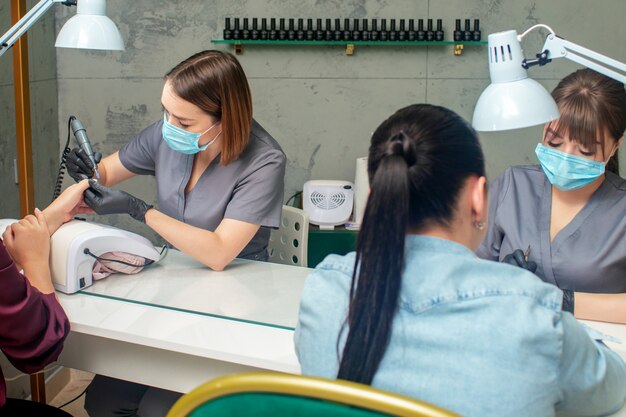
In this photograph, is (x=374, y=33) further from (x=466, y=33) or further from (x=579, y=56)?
(x=579, y=56)

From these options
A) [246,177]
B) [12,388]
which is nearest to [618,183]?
[246,177]

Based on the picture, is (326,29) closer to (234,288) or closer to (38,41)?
(38,41)

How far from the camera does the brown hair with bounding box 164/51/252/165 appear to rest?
2143 millimetres

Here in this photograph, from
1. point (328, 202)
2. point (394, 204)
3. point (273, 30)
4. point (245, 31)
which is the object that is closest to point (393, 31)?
point (273, 30)

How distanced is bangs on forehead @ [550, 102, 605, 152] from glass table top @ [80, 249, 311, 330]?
82 cm

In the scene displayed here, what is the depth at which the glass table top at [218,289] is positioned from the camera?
1.78 metres

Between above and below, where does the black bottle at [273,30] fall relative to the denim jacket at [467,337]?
above

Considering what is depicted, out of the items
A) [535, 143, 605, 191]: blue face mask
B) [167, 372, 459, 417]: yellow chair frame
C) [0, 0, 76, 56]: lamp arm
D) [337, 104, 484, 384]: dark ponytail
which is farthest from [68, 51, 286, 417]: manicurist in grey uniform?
[167, 372, 459, 417]: yellow chair frame

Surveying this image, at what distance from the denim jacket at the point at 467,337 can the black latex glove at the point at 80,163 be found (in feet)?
3.95

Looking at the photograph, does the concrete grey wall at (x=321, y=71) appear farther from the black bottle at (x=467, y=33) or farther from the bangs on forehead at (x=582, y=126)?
the bangs on forehead at (x=582, y=126)

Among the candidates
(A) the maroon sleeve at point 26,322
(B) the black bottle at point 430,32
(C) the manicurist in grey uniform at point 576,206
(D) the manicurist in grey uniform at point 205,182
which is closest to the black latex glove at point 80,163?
(D) the manicurist in grey uniform at point 205,182

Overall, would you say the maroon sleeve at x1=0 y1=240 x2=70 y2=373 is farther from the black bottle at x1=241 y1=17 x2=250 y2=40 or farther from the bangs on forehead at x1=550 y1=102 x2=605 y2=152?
the black bottle at x1=241 y1=17 x2=250 y2=40

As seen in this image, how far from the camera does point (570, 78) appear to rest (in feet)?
6.35

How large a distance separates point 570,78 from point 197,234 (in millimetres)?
1107
